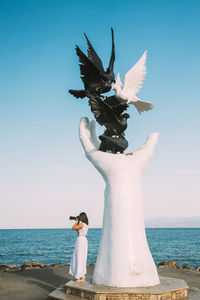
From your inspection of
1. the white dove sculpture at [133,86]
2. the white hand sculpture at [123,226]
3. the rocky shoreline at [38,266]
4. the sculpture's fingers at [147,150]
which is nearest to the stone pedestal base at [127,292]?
the white hand sculpture at [123,226]

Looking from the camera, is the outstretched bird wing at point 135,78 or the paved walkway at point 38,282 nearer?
the paved walkway at point 38,282

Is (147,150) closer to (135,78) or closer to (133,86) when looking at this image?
(133,86)

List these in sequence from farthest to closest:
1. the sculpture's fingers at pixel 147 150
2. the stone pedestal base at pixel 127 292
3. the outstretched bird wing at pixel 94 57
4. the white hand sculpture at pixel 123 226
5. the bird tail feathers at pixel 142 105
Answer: the bird tail feathers at pixel 142 105, the outstretched bird wing at pixel 94 57, the sculpture's fingers at pixel 147 150, the white hand sculpture at pixel 123 226, the stone pedestal base at pixel 127 292

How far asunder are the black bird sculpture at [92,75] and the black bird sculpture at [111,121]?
1.28 feet

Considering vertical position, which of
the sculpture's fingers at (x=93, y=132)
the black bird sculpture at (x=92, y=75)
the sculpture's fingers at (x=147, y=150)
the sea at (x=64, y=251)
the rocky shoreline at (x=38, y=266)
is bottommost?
the sea at (x=64, y=251)

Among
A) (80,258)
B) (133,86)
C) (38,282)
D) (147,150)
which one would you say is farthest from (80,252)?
(133,86)

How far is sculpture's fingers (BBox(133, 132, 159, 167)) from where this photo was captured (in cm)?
887

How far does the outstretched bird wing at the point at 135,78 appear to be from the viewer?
973cm

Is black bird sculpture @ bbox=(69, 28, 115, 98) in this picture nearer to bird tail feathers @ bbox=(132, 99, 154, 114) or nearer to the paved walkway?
bird tail feathers @ bbox=(132, 99, 154, 114)

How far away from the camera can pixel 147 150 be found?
9062 mm

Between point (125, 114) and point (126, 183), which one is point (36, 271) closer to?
point (126, 183)

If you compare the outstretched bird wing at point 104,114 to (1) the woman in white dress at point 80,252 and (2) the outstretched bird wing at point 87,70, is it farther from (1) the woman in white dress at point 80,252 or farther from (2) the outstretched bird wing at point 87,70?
(1) the woman in white dress at point 80,252

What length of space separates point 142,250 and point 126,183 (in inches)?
71.8

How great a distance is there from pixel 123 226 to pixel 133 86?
450 centimetres
